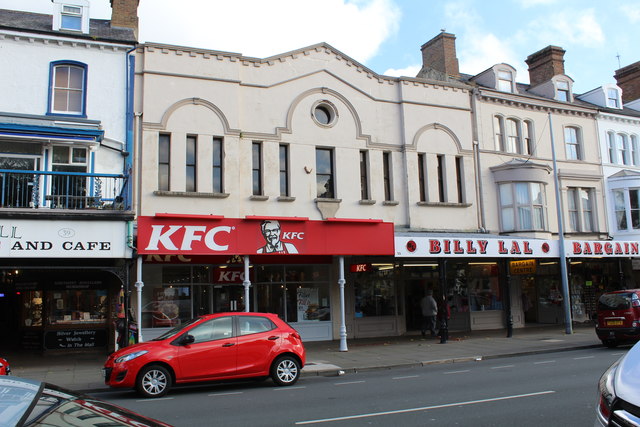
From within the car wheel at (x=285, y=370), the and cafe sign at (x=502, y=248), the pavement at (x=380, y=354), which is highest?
the and cafe sign at (x=502, y=248)

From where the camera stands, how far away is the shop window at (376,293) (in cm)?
2162

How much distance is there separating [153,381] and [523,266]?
15.8 m

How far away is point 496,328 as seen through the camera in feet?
78.8

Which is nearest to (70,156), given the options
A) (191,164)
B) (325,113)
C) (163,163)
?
(163,163)

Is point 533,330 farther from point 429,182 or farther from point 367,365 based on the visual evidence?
point 367,365

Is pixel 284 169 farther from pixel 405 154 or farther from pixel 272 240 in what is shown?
pixel 405 154

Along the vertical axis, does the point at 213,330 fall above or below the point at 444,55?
below

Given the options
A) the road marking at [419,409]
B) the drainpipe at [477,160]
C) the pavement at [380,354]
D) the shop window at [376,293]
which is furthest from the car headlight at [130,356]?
the drainpipe at [477,160]

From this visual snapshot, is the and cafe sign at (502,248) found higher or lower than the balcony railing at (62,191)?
lower

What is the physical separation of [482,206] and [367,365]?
1110 centimetres

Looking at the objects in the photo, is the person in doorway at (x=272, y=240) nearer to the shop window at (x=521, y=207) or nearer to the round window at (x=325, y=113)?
the round window at (x=325, y=113)

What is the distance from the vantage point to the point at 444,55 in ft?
85.1

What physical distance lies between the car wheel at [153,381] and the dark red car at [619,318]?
1321cm

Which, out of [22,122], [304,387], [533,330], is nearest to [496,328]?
[533,330]
